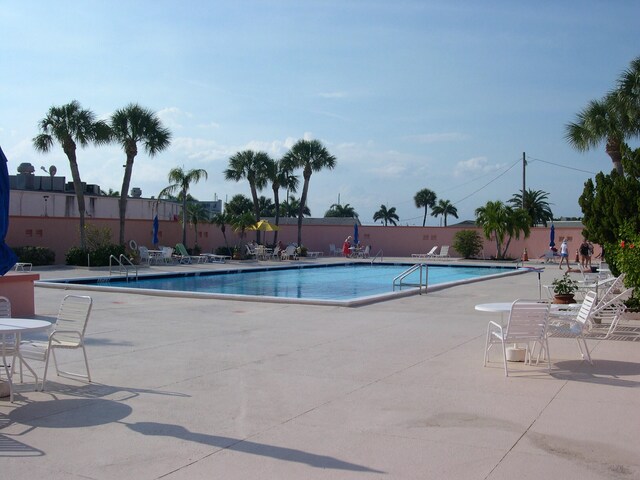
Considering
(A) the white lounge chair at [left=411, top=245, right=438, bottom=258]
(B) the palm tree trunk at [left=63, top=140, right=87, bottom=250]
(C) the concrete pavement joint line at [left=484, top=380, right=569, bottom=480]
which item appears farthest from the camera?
(A) the white lounge chair at [left=411, top=245, right=438, bottom=258]

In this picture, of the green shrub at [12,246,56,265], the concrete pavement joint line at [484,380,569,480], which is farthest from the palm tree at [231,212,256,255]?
the concrete pavement joint line at [484,380,569,480]

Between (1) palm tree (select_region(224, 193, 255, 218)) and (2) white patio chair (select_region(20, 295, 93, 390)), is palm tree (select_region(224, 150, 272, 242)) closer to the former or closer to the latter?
(1) palm tree (select_region(224, 193, 255, 218))

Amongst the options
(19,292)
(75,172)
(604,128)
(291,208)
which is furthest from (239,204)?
(19,292)

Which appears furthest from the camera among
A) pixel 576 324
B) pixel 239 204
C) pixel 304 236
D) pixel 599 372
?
pixel 239 204

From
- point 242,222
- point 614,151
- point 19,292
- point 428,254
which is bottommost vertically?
point 19,292

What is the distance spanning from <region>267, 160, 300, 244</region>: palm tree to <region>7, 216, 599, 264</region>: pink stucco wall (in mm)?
2048

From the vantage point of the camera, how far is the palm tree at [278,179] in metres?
42.3

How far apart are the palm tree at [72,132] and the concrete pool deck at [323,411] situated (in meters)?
19.4

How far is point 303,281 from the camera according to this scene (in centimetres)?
2566

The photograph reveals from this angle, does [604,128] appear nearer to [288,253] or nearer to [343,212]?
[288,253]

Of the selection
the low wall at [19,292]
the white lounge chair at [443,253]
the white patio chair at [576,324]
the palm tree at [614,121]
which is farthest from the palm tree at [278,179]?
the white patio chair at [576,324]

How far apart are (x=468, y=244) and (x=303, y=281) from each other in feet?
49.9

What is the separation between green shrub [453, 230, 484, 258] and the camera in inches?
1497

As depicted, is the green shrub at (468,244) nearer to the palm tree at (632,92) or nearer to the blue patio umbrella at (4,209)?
the palm tree at (632,92)
